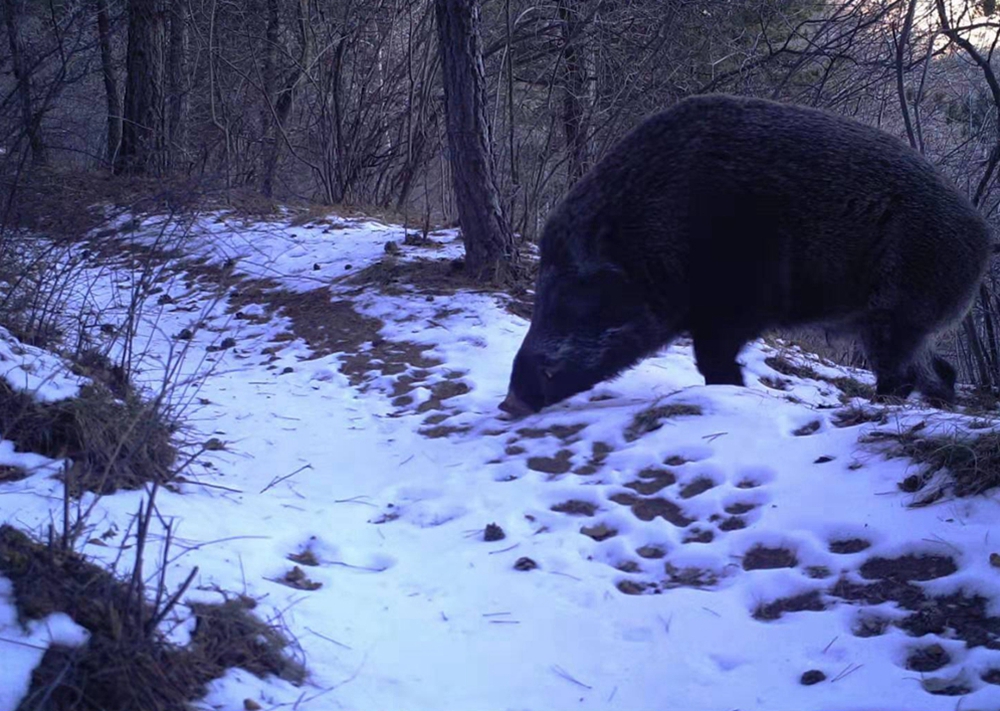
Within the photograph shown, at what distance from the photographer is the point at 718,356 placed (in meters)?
6.36

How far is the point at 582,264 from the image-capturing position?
20.7 feet

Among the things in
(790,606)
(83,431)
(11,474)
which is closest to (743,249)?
(790,606)

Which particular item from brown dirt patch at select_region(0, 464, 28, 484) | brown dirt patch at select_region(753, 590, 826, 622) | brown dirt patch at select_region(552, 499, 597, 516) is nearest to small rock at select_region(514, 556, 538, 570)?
brown dirt patch at select_region(552, 499, 597, 516)

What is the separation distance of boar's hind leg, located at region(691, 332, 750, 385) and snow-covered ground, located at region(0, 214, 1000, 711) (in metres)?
0.38

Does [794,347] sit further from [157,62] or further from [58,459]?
[157,62]

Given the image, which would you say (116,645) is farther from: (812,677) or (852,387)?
(852,387)

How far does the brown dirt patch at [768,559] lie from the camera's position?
13.5 ft

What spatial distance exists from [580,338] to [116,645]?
383 cm

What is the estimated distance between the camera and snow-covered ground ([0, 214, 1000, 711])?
344cm

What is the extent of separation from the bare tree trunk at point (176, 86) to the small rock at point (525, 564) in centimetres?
1185

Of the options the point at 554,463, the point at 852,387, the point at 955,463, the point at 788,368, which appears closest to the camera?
the point at 955,463

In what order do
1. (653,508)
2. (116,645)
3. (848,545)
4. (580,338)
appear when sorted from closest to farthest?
(116,645) < (848,545) < (653,508) < (580,338)

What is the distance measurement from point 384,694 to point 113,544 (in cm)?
123

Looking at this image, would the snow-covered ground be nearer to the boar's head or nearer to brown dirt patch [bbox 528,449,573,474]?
brown dirt patch [bbox 528,449,573,474]
